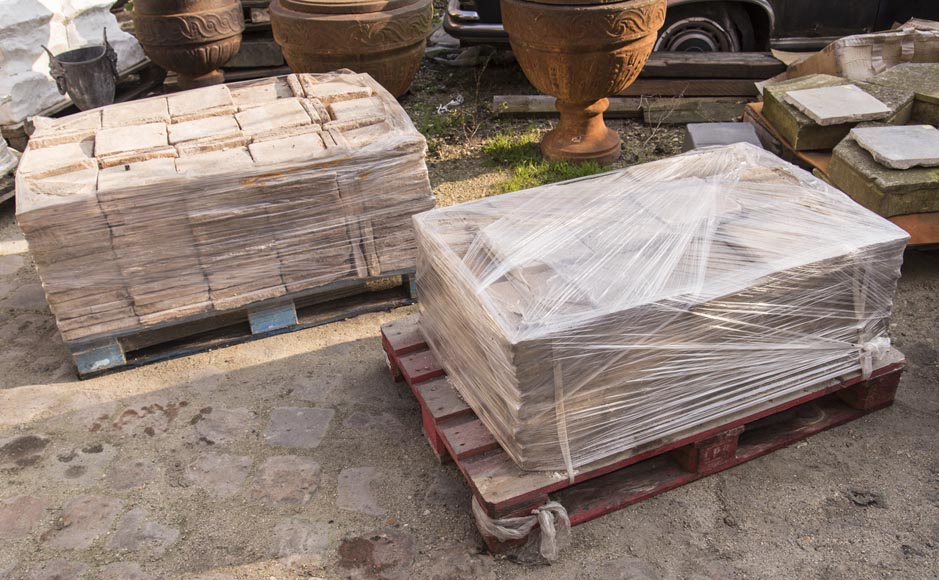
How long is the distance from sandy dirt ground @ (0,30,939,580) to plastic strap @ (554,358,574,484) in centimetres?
31

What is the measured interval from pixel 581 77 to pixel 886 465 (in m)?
2.83

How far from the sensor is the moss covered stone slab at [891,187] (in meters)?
3.72

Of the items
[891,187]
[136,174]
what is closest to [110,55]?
[136,174]

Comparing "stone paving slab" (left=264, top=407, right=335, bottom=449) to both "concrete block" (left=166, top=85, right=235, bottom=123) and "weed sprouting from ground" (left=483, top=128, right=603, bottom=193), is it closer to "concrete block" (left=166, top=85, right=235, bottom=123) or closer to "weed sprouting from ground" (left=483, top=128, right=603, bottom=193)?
"concrete block" (left=166, top=85, right=235, bottom=123)

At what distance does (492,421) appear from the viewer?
2748 mm

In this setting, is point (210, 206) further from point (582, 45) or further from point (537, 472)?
point (582, 45)

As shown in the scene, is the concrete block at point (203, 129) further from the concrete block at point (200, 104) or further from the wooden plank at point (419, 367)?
the wooden plank at point (419, 367)

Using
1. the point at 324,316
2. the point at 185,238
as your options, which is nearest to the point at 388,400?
the point at 324,316

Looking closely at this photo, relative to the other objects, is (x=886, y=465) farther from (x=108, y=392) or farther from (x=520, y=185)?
(x=108, y=392)

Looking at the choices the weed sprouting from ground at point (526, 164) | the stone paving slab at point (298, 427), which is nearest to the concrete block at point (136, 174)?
the stone paving slab at point (298, 427)

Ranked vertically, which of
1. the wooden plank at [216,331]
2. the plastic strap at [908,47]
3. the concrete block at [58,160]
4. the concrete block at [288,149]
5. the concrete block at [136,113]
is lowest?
the wooden plank at [216,331]

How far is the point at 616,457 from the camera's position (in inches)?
106

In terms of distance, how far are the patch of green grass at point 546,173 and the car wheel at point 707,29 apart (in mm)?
1542

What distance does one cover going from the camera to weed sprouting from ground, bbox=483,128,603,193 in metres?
5.06
